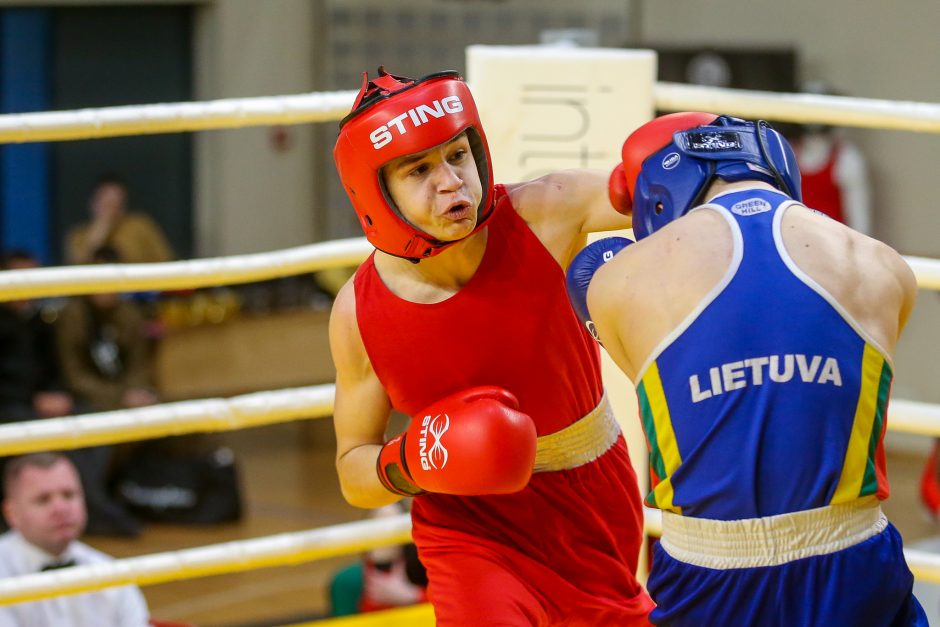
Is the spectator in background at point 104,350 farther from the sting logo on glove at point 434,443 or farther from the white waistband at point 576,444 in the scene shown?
the sting logo on glove at point 434,443

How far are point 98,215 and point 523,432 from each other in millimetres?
6327

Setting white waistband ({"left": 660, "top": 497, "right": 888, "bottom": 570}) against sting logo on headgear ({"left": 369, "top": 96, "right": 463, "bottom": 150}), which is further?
sting logo on headgear ({"left": 369, "top": 96, "right": 463, "bottom": 150})

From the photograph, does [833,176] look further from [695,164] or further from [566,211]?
[695,164]

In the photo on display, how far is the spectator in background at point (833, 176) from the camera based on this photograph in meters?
7.74

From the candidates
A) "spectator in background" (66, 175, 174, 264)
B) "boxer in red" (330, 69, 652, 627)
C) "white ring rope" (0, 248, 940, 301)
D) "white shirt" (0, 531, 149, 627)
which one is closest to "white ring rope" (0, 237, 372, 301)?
"white ring rope" (0, 248, 940, 301)

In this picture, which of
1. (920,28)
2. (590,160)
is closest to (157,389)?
(920,28)

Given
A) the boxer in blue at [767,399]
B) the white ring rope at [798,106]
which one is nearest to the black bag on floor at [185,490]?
the white ring rope at [798,106]

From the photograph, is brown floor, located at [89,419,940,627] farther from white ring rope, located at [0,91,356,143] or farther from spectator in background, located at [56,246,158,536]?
white ring rope, located at [0,91,356,143]

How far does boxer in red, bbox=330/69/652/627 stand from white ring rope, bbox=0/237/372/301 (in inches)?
17.5

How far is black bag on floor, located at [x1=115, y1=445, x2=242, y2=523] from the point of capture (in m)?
6.68

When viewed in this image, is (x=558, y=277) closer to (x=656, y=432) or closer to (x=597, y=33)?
(x=656, y=432)

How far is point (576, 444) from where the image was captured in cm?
250

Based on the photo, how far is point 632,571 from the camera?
2.59 meters

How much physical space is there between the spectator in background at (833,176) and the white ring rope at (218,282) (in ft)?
16.3
